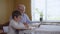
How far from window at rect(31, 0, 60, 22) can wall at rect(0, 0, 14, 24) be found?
0.81 meters

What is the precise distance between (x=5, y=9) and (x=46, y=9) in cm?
152

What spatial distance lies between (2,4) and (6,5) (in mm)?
193

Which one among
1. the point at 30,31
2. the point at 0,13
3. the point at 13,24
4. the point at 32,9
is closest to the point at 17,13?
the point at 13,24

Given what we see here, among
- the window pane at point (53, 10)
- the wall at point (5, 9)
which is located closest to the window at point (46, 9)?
the window pane at point (53, 10)

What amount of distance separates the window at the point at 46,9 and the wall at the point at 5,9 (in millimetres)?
815

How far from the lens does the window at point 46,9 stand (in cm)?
505

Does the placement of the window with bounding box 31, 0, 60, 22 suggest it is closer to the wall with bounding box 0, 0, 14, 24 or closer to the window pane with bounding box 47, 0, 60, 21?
the window pane with bounding box 47, 0, 60, 21

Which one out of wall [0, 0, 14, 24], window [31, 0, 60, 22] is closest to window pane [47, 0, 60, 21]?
window [31, 0, 60, 22]

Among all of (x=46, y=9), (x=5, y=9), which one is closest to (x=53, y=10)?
(x=46, y=9)

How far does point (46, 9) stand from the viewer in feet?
16.7

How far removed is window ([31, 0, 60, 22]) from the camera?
5047 millimetres

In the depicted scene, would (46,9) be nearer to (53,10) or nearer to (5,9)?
(53,10)

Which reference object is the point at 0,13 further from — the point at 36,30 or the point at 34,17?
the point at 36,30

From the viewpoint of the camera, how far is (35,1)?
5133 millimetres
